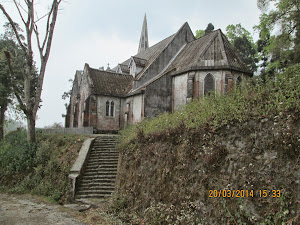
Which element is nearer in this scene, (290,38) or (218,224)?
(218,224)

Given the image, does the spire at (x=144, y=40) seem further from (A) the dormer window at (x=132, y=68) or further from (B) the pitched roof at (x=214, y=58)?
(B) the pitched roof at (x=214, y=58)

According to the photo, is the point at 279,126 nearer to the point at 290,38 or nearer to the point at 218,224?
the point at 218,224

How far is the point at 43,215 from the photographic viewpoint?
9.05 meters

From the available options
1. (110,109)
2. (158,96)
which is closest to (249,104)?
(158,96)

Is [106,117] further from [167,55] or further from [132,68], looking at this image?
[167,55]

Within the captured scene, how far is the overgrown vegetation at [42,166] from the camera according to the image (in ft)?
41.5

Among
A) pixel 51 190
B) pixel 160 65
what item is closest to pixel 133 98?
pixel 160 65

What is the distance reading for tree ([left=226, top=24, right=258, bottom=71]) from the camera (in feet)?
119

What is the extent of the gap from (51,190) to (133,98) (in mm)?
12675

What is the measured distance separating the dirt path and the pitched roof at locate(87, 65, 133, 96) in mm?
13856
